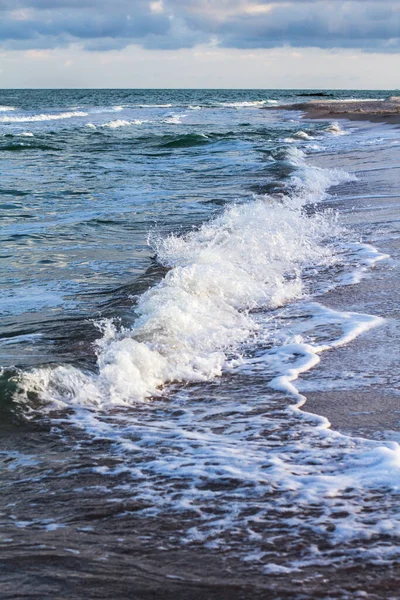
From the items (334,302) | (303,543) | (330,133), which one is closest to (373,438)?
(303,543)

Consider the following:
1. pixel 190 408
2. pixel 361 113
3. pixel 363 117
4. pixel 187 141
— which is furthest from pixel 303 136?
pixel 190 408

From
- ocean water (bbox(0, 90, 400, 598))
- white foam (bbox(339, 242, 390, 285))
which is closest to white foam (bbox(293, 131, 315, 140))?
ocean water (bbox(0, 90, 400, 598))

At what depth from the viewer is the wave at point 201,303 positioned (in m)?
4.45

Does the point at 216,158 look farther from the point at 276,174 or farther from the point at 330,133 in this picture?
the point at 330,133

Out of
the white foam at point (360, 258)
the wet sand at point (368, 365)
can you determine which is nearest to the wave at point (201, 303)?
the white foam at point (360, 258)

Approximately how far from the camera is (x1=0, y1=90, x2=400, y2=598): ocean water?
2.64m

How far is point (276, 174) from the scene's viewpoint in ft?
57.1

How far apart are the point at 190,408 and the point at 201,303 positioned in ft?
6.79

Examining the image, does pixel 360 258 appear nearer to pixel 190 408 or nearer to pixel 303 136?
pixel 190 408

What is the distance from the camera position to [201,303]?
242 inches

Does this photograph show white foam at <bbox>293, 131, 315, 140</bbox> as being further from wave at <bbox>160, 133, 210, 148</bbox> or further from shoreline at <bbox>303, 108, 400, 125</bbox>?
shoreline at <bbox>303, 108, 400, 125</bbox>

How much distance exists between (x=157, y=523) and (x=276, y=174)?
15.1 m

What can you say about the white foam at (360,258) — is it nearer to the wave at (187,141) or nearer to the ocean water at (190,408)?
the ocean water at (190,408)

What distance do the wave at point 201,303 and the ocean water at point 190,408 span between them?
0.06ft
